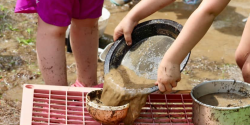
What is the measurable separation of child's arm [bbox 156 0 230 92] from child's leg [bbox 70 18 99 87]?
2.64 feet

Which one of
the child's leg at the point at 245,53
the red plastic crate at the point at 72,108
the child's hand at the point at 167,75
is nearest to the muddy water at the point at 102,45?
the red plastic crate at the point at 72,108

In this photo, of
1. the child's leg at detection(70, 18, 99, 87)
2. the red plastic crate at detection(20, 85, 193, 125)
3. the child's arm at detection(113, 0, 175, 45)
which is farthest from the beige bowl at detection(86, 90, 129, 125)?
the child's leg at detection(70, 18, 99, 87)

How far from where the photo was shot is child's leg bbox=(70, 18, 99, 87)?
2639 mm

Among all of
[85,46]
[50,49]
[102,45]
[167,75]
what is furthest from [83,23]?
[102,45]

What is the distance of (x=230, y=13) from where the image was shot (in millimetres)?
4742

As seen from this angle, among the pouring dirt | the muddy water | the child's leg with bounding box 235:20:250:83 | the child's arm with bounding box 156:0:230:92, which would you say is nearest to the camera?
the child's arm with bounding box 156:0:230:92

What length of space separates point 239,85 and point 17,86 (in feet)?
5.79

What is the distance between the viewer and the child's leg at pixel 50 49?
7.73 ft

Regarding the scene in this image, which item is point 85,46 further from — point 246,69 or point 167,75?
point 246,69

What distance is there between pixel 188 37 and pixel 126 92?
463 mm

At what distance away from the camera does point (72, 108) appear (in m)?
2.38

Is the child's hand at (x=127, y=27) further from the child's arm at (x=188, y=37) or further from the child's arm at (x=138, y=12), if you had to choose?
the child's arm at (x=188, y=37)

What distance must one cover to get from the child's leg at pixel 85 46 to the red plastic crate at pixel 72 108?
1.03 feet

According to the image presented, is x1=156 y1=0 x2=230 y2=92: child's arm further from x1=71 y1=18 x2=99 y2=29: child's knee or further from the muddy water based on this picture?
the muddy water
